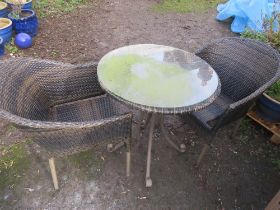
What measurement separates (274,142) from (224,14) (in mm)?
3145

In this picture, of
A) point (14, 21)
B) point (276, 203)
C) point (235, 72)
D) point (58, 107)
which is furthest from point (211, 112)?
point (14, 21)

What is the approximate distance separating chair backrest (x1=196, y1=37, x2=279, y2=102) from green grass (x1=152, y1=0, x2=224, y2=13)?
3.16m

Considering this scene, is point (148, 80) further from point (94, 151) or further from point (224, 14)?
point (224, 14)

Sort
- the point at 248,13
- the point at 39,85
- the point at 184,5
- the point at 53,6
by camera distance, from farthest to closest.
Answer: the point at 184,5
the point at 53,6
the point at 248,13
the point at 39,85

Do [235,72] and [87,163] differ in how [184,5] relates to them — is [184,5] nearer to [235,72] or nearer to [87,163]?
[235,72]

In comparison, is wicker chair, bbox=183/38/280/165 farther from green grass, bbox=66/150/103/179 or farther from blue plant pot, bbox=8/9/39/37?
blue plant pot, bbox=8/9/39/37

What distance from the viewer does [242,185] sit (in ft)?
8.63

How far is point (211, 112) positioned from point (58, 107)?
1.50 meters

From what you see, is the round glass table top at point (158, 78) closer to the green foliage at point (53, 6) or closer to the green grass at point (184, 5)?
the green foliage at point (53, 6)

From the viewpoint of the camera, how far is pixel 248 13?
15.1 ft

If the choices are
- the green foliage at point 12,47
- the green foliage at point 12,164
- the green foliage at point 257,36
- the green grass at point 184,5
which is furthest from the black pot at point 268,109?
the green foliage at point 12,47

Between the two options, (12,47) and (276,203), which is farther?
(12,47)

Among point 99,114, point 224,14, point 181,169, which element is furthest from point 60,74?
point 224,14

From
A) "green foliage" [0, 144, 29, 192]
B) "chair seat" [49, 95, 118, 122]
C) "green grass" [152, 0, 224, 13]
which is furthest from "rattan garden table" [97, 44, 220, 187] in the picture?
"green grass" [152, 0, 224, 13]
